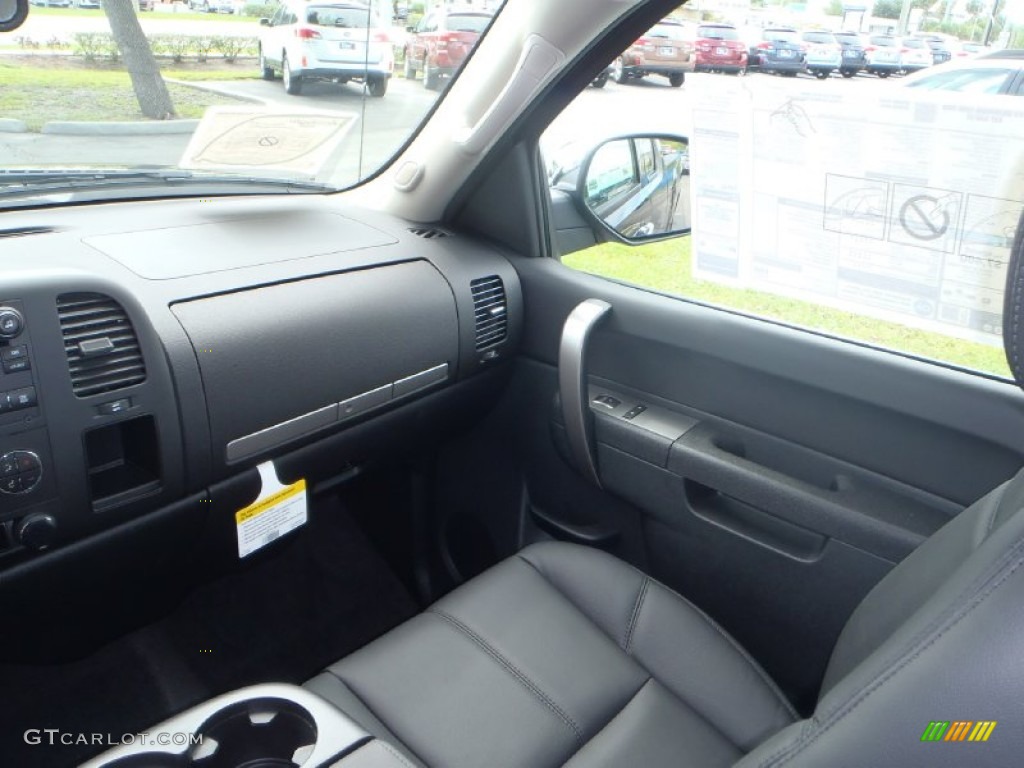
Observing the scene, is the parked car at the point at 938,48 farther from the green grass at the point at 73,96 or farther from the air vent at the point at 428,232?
the green grass at the point at 73,96

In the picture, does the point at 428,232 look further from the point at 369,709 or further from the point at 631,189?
the point at 369,709

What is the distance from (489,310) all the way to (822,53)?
912 mm

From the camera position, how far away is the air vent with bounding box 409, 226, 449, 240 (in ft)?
7.23

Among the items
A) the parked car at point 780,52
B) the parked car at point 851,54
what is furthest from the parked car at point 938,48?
the parked car at point 780,52

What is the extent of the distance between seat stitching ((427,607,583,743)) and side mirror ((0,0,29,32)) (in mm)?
1191

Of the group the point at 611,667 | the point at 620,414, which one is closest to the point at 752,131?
the point at 620,414

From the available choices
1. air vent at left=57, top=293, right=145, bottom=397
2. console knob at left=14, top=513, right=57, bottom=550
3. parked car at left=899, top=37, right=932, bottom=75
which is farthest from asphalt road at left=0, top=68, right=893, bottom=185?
console knob at left=14, top=513, right=57, bottom=550

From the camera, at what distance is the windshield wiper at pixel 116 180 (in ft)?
5.82

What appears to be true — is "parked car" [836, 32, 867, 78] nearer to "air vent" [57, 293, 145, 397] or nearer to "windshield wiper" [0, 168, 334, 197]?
"windshield wiper" [0, 168, 334, 197]

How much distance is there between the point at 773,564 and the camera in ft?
6.18

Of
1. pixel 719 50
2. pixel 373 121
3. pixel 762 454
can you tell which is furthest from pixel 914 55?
pixel 373 121

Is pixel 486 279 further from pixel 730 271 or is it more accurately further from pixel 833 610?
pixel 833 610

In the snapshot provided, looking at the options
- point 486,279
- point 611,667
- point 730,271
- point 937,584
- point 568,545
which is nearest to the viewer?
point 937,584

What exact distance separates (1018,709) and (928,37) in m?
1.42
